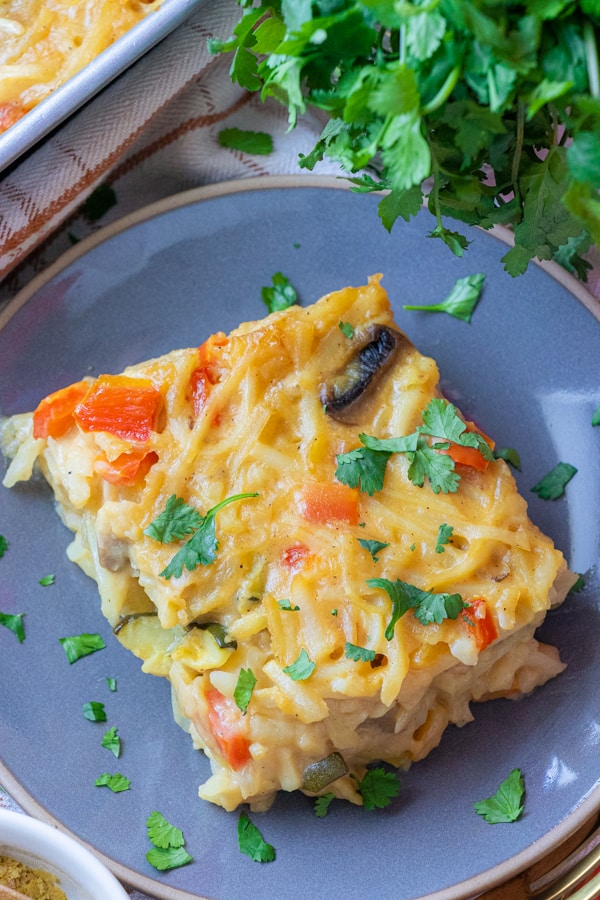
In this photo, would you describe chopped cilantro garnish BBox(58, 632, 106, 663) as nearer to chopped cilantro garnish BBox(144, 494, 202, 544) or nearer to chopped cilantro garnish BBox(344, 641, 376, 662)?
chopped cilantro garnish BBox(144, 494, 202, 544)

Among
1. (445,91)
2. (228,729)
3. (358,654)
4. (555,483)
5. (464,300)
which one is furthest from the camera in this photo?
(464,300)

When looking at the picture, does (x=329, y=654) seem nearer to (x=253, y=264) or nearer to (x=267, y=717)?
(x=267, y=717)

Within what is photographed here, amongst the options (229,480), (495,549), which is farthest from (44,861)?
(495,549)

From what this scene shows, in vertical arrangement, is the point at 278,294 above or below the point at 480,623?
above

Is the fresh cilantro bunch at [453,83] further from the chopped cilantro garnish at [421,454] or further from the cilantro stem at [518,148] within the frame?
the chopped cilantro garnish at [421,454]

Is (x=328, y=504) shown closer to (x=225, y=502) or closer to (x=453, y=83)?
(x=225, y=502)

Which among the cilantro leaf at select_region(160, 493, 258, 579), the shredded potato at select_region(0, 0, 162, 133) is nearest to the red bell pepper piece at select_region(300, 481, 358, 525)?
the cilantro leaf at select_region(160, 493, 258, 579)

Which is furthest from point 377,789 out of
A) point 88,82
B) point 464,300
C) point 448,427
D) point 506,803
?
point 88,82
